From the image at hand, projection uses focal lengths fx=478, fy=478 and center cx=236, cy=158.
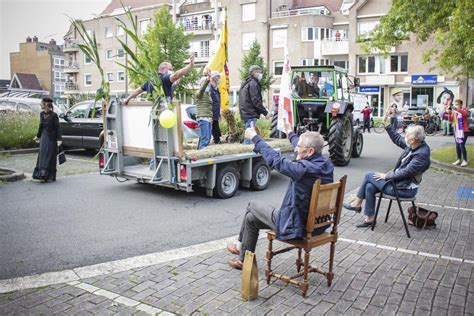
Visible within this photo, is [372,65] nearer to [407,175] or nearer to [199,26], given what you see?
[199,26]

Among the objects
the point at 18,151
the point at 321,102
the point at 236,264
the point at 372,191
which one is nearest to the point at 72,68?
the point at 18,151

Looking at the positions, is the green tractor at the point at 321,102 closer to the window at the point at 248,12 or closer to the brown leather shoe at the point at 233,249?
the brown leather shoe at the point at 233,249

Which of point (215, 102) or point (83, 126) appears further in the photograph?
point (83, 126)

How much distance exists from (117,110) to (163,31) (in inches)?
1200

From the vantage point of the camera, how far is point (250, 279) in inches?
167

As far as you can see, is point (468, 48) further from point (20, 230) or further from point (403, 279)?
point (20, 230)

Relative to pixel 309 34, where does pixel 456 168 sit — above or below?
below

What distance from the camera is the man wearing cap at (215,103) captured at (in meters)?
10.3

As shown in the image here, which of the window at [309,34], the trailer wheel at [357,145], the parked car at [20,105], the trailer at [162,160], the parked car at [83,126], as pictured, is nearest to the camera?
the trailer at [162,160]

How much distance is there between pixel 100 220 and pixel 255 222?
11.1 feet

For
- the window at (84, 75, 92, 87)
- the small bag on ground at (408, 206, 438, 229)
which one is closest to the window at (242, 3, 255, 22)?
the window at (84, 75, 92, 87)

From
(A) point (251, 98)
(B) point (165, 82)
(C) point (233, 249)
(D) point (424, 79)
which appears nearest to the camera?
(C) point (233, 249)

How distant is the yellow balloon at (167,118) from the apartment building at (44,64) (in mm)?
80754

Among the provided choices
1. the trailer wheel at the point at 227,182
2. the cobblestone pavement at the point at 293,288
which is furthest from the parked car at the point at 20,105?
the cobblestone pavement at the point at 293,288
